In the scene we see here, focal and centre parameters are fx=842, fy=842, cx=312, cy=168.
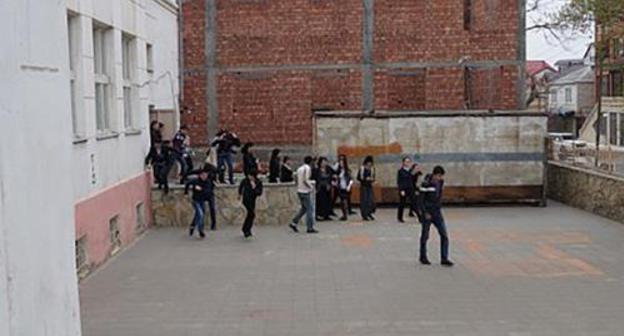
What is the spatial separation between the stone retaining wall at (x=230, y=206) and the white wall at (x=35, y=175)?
13645 millimetres

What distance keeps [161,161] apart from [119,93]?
345cm

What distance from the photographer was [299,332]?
33.1ft

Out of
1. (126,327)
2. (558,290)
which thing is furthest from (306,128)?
(126,327)

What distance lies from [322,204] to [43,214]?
1600cm

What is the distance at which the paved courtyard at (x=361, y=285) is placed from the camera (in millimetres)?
10453

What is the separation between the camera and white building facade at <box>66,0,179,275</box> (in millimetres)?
14180

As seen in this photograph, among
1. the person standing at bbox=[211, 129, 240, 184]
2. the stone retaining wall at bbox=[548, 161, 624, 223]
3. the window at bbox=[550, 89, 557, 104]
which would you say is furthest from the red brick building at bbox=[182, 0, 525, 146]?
the window at bbox=[550, 89, 557, 104]

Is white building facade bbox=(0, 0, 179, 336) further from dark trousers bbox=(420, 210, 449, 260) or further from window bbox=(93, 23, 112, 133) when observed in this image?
window bbox=(93, 23, 112, 133)

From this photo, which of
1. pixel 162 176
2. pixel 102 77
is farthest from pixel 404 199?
pixel 102 77

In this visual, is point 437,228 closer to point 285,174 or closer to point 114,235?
point 114,235

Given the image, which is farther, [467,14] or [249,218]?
[467,14]

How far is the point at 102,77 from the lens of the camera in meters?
16.3

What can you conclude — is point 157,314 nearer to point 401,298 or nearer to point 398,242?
point 401,298

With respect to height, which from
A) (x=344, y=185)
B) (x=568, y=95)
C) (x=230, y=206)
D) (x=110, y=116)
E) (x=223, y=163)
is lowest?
(x=230, y=206)
